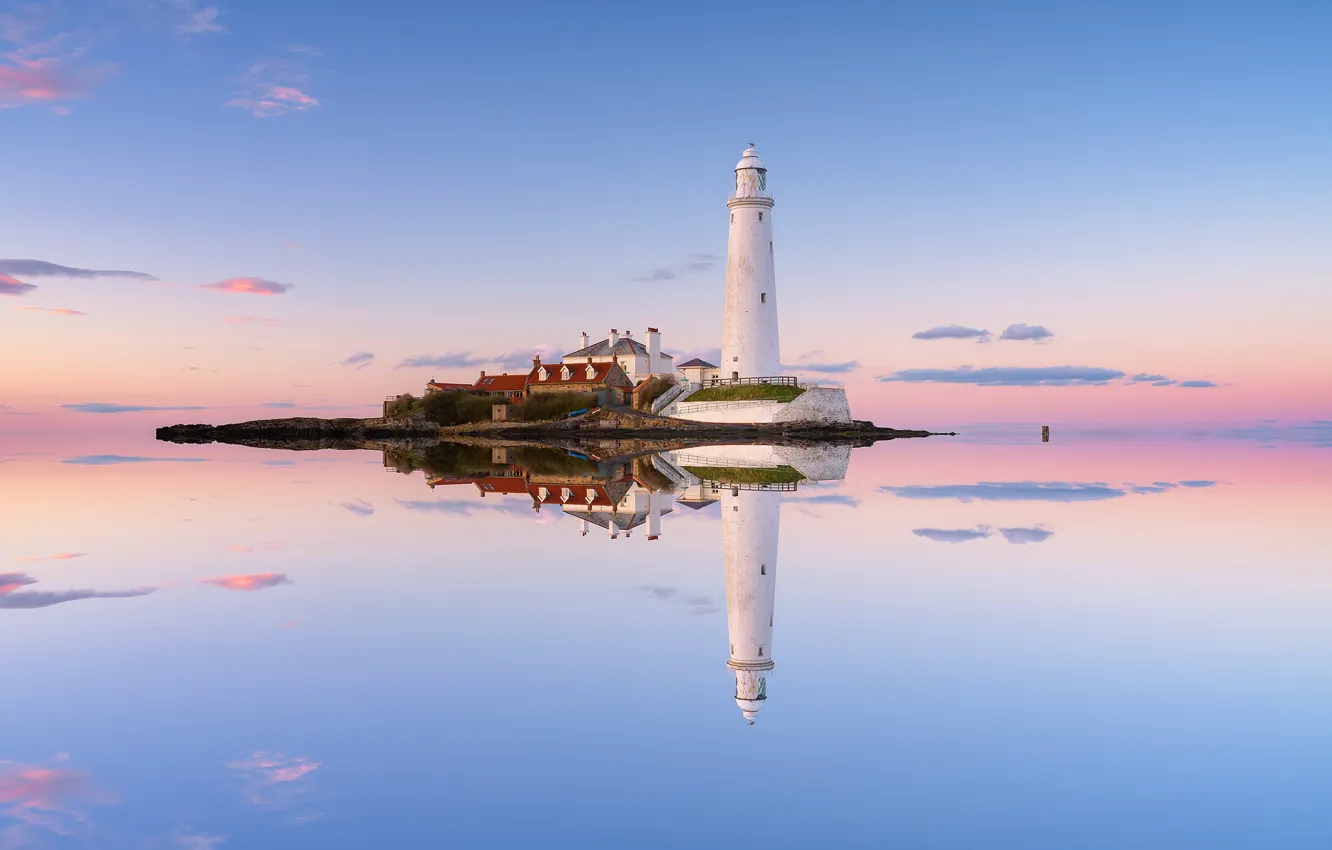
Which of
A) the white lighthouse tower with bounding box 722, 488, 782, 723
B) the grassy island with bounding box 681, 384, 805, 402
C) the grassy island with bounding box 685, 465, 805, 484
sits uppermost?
the grassy island with bounding box 681, 384, 805, 402

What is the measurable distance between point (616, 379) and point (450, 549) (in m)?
52.0

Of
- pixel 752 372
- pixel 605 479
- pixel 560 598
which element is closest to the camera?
pixel 560 598

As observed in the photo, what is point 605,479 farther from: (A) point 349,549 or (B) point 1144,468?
(B) point 1144,468

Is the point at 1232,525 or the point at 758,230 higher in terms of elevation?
the point at 758,230

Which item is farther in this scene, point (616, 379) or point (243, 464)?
point (616, 379)

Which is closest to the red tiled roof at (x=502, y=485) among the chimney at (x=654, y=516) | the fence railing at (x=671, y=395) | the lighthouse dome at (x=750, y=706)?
the chimney at (x=654, y=516)

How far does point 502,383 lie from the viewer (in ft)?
233

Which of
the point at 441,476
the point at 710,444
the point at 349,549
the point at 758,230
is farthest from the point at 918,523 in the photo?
the point at 758,230

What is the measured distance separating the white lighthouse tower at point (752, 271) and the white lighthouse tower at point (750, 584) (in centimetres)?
2728

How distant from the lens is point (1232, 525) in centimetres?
1462

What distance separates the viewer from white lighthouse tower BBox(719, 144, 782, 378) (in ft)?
149

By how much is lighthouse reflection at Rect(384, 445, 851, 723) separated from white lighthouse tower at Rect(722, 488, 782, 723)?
0.04ft

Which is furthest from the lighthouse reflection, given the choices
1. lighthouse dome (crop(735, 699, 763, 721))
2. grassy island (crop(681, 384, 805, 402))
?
grassy island (crop(681, 384, 805, 402))

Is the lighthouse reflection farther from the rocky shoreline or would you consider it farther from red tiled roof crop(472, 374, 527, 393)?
red tiled roof crop(472, 374, 527, 393)
